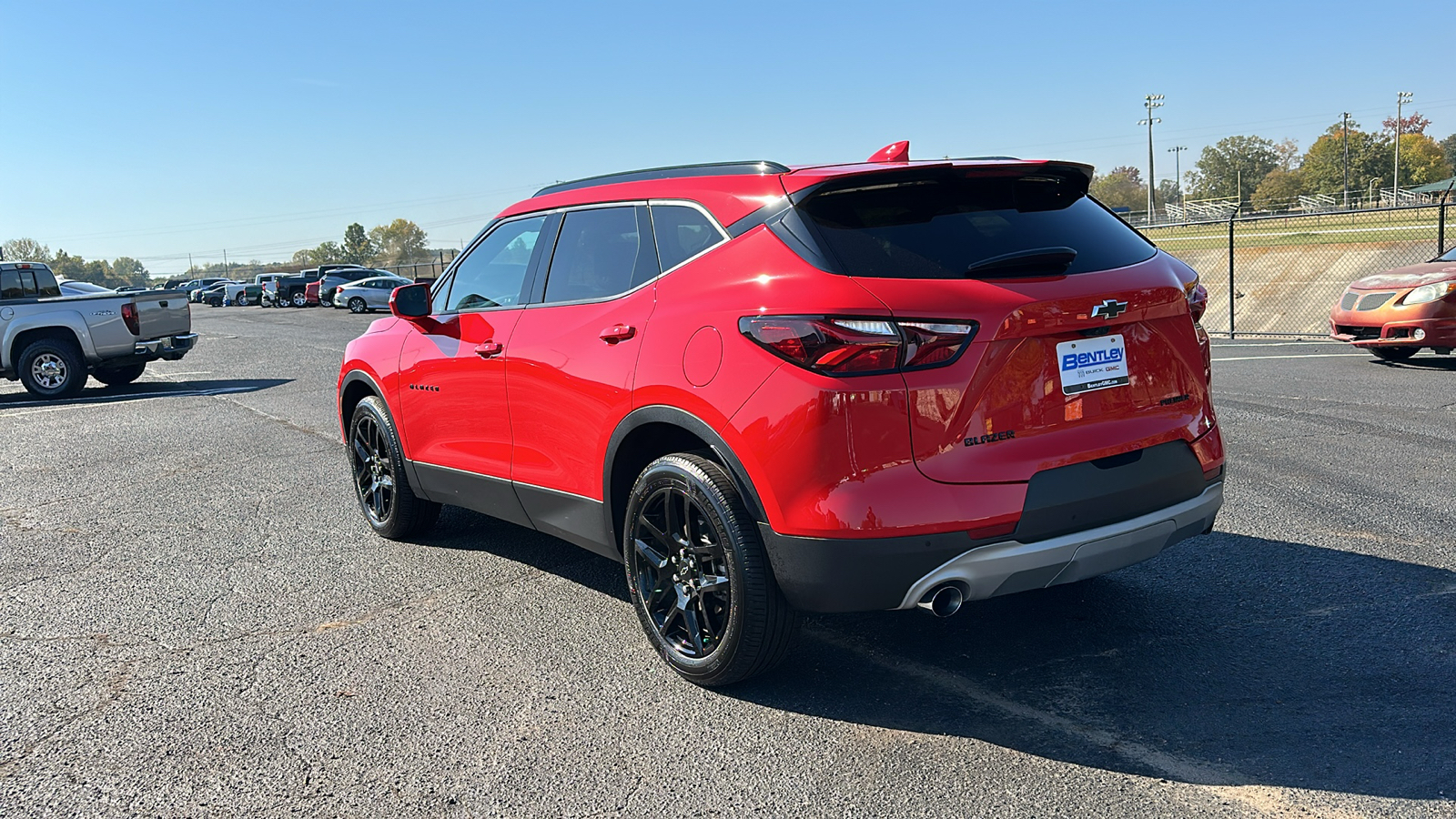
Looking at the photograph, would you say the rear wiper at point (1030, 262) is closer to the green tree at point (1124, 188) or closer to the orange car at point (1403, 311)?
the orange car at point (1403, 311)

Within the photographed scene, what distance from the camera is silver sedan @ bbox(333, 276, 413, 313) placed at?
1626 inches

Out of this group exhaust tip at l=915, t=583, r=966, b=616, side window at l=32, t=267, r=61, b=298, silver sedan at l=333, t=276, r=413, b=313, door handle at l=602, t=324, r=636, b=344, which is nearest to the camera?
exhaust tip at l=915, t=583, r=966, b=616

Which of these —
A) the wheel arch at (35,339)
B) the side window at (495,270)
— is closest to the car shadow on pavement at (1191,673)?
the side window at (495,270)

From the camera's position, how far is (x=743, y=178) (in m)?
3.79

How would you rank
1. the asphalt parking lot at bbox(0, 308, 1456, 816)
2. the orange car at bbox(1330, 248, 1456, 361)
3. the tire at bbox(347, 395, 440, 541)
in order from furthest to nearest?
the orange car at bbox(1330, 248, 1456, 361) < the tire at bbox(347, 395, 440, 541) < the asphalt parking lot at bbox(0, 308, 1456, 816)

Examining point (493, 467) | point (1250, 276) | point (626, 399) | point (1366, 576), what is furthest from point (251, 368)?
point (1250, 276)

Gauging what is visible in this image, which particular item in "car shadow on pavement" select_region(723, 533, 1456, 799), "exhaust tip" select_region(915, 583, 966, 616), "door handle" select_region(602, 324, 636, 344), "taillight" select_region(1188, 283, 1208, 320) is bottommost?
"car shadow on pavement" select_region(723, 533, 1456, 799)

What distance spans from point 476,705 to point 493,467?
138 cm

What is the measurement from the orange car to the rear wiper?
31.4ft

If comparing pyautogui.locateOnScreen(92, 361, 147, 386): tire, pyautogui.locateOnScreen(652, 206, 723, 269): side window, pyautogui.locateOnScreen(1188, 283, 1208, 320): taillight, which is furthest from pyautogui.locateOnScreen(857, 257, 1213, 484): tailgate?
pyautogui.locateOnScreen(92, 361, 147, 386): tire

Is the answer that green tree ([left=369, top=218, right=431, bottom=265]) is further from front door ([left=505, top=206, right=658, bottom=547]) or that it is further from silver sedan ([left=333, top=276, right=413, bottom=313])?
front door ([left=505, top=206, right=658, bottom=547])

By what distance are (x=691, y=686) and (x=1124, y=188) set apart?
536 feet

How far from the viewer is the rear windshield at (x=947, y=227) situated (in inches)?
131

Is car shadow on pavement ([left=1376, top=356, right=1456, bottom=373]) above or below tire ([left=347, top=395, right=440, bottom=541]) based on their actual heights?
below
